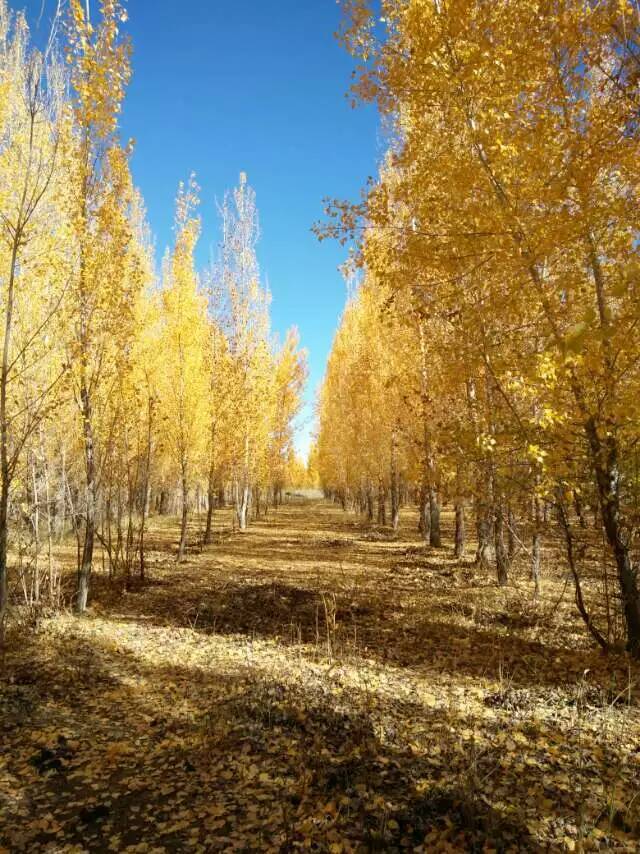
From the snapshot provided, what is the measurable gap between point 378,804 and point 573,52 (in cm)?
598

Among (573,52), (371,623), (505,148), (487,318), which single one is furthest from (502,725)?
(573,52)

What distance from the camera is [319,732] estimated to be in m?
3.98

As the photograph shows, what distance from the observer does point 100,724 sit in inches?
166

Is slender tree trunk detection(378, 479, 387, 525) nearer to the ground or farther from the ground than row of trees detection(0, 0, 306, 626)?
nearer to the ground

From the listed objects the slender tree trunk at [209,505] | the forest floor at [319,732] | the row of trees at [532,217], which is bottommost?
the forest floor at [319,732]

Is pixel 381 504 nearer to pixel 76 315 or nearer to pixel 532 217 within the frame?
pixel 76 315

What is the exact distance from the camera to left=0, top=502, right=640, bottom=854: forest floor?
291cm

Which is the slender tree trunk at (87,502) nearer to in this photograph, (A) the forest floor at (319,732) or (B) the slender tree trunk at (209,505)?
(A) the forest floor at (319,732)

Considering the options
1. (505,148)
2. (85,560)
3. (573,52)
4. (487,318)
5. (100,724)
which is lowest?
(100,724)

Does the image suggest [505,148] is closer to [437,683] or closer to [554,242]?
[554,242]

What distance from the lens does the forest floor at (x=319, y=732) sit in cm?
291

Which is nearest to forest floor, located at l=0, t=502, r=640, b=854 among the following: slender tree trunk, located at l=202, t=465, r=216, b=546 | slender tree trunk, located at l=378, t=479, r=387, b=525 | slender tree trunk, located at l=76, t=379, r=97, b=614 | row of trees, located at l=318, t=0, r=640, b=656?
slender tree trunk, located at l=76, t=379, r=97, b=614

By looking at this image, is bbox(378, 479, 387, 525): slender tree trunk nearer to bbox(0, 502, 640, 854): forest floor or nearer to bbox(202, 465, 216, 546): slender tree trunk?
bbox(202, 465, 216, 546): slender tree trunk

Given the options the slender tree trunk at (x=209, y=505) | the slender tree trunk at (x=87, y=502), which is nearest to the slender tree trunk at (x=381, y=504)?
the slender tree trunk at (x=209, y=505)
